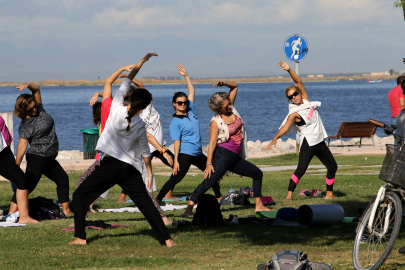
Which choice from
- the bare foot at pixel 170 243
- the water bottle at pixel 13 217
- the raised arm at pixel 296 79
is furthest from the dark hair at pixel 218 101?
the water bottle at pixel 13 217

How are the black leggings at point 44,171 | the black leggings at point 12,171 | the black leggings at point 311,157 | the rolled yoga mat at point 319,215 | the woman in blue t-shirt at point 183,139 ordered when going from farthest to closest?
1. the black leggings at point 311,157
2. the woman in blue t-shirt at point 183,139
3. the black leggings at point 44,171
4. the black leggings at point 12,171
5. the rolled yoga mat at point 319,215

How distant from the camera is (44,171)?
762 centimetres

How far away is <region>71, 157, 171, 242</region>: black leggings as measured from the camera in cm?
565

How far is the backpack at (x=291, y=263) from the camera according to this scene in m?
4.48

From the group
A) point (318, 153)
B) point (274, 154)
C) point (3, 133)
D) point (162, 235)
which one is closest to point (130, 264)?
point (162, 235)

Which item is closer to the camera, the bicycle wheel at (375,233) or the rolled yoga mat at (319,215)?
the bicycle wheel at (375,233)

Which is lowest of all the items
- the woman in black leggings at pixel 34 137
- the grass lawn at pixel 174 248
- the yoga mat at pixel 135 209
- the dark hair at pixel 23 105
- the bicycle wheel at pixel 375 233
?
the yoga mat at pixel 135 209

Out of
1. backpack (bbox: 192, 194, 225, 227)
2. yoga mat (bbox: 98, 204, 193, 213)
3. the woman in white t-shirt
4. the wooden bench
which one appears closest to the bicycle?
backpack (bbox: 192, 194, 225, 227)

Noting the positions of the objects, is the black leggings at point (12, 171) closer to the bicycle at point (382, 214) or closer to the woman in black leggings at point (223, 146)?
the woman in black leggings at point (223, 146)

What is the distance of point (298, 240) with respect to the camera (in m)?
6.06

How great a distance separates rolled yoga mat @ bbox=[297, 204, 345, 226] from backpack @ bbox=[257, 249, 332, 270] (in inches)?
80.9

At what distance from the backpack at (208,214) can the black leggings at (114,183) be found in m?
1.17

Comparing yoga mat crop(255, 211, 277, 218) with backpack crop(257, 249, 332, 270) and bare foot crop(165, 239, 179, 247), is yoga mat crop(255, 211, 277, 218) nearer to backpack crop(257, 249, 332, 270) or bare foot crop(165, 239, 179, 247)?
bare foot crop(165, 239, 179, 247)

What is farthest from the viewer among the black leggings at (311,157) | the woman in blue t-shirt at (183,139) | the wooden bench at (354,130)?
the wooden bench at (354,130)
